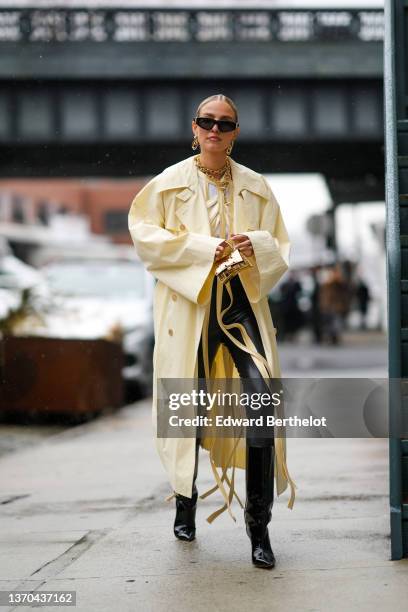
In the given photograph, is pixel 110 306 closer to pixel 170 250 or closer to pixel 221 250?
pixel 170 250

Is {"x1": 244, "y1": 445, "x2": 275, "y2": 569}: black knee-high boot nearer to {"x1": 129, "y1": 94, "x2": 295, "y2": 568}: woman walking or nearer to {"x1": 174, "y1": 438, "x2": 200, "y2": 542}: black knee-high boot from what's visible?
{"x1": 129, "y1": 94, "x2": 295, "y2": 568}: woman walking

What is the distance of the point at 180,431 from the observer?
497 cm

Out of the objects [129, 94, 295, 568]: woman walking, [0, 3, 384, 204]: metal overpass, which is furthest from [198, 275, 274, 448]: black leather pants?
[0, 3, 384, 204]: metal overpass

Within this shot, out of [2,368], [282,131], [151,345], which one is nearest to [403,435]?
[2,368]

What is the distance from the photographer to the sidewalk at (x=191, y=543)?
4.18m

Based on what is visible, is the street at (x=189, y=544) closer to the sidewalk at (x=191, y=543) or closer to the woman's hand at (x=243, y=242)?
the sidewalk at (x=191, y=543)

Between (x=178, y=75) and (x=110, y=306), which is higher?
(x=178, y=75)

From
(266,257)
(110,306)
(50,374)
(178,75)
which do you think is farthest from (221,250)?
(178,75)

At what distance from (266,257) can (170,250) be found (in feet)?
1.34

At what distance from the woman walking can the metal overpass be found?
18.5m

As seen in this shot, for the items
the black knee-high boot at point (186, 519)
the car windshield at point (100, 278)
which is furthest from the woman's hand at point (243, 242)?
the car windshield at point (100, 278)

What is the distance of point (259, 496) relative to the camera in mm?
4699

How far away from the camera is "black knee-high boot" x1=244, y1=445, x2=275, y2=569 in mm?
4672

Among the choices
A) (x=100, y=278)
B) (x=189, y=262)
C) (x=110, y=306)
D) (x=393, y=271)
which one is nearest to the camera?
(x=393, y=271)
